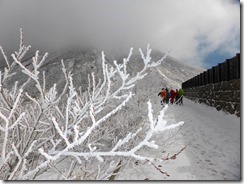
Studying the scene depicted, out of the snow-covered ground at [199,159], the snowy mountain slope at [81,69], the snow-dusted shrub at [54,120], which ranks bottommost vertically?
the snow-covered ground at [199,159]

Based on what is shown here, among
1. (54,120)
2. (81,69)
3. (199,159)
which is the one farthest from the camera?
(81,69)

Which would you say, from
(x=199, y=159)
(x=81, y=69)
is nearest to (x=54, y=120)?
(x=199, y=159)

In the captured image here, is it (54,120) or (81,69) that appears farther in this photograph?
(81,69)

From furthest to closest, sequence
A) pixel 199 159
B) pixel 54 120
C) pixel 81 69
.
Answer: pixel 81 69 < pixel 199 159 < pixel 54 120

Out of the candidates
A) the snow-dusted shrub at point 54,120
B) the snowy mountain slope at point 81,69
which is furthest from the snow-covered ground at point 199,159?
the snowy mountain slope at point 81,69

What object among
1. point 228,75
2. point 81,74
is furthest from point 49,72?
point 228,75

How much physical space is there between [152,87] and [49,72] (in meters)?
136

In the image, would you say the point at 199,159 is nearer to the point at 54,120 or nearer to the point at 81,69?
the point at 54,120

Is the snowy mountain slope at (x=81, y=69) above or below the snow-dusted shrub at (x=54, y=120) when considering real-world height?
above

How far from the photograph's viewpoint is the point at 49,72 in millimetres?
141375

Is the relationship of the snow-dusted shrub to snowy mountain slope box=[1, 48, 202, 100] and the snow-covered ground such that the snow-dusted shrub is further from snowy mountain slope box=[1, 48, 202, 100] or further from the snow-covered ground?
snowy mountain slope box=[1, 48, 202, 100]

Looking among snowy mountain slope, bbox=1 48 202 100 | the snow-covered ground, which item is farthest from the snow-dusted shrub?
snowy mountain slope, bbox=1 48 202 100

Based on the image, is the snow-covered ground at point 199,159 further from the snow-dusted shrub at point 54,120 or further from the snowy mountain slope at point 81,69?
the snowy mountain slope at point 81,69

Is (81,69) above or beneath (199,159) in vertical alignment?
above
